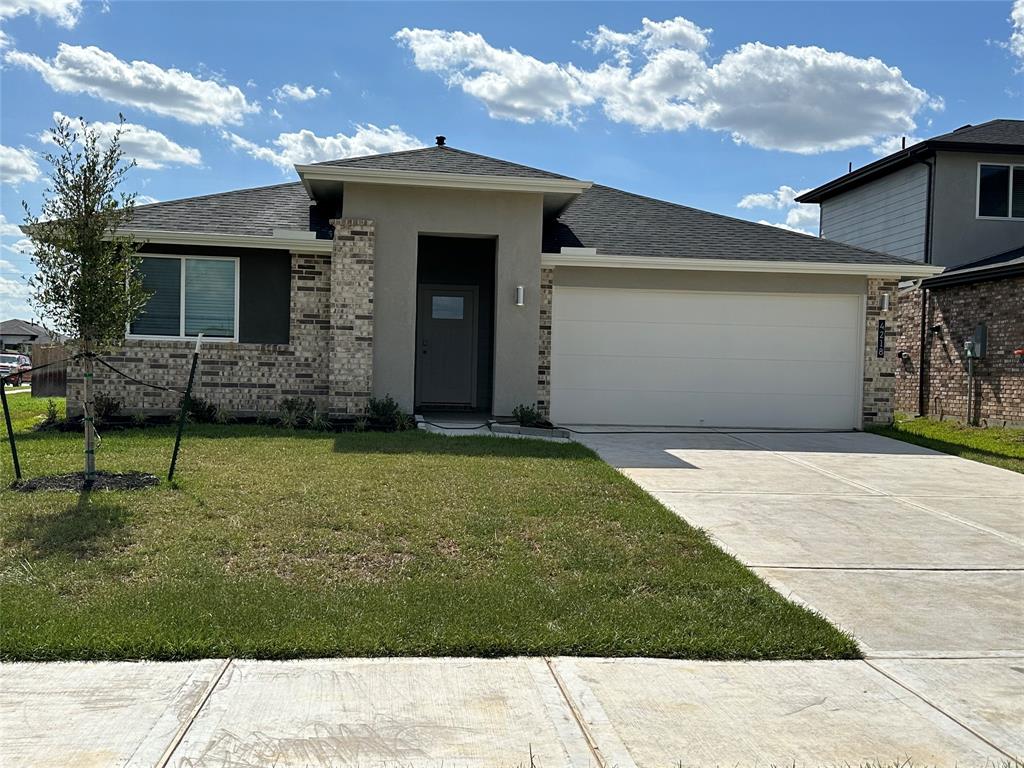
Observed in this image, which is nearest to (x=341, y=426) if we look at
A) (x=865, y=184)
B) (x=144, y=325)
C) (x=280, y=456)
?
(x=280, y=456)

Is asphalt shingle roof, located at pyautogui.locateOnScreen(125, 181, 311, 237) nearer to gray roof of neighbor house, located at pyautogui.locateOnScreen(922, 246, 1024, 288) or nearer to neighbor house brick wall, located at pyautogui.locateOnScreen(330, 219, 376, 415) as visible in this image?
neighbor house brick wall, located at pyautogui.locateOnScreen(330, 219, 376, 415)

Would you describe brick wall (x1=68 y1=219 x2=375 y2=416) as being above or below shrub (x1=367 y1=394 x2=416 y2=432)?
above

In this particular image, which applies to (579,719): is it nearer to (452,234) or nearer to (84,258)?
(84,258)

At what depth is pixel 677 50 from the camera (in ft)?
46.0

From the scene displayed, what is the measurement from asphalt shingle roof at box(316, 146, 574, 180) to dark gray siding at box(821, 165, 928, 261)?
9182 mm

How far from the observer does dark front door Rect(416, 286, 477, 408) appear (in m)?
16.3

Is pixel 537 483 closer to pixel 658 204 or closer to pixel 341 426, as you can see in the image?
pixel 341 426

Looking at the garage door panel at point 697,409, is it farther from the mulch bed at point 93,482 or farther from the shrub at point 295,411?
the mulch bed at point 93,482

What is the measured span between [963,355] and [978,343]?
80 cm

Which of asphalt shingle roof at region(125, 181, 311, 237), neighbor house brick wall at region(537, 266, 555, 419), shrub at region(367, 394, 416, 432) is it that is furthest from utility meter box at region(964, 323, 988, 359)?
asphalt shingle roof at region(125, 181, 311, 237)

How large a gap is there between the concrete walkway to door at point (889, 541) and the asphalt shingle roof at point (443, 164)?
13.9ft

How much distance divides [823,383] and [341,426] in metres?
8.16

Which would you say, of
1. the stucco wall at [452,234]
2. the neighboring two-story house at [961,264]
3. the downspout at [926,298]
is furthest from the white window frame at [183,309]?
the downspout at [926,298]

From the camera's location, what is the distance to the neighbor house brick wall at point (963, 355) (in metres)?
15.3
